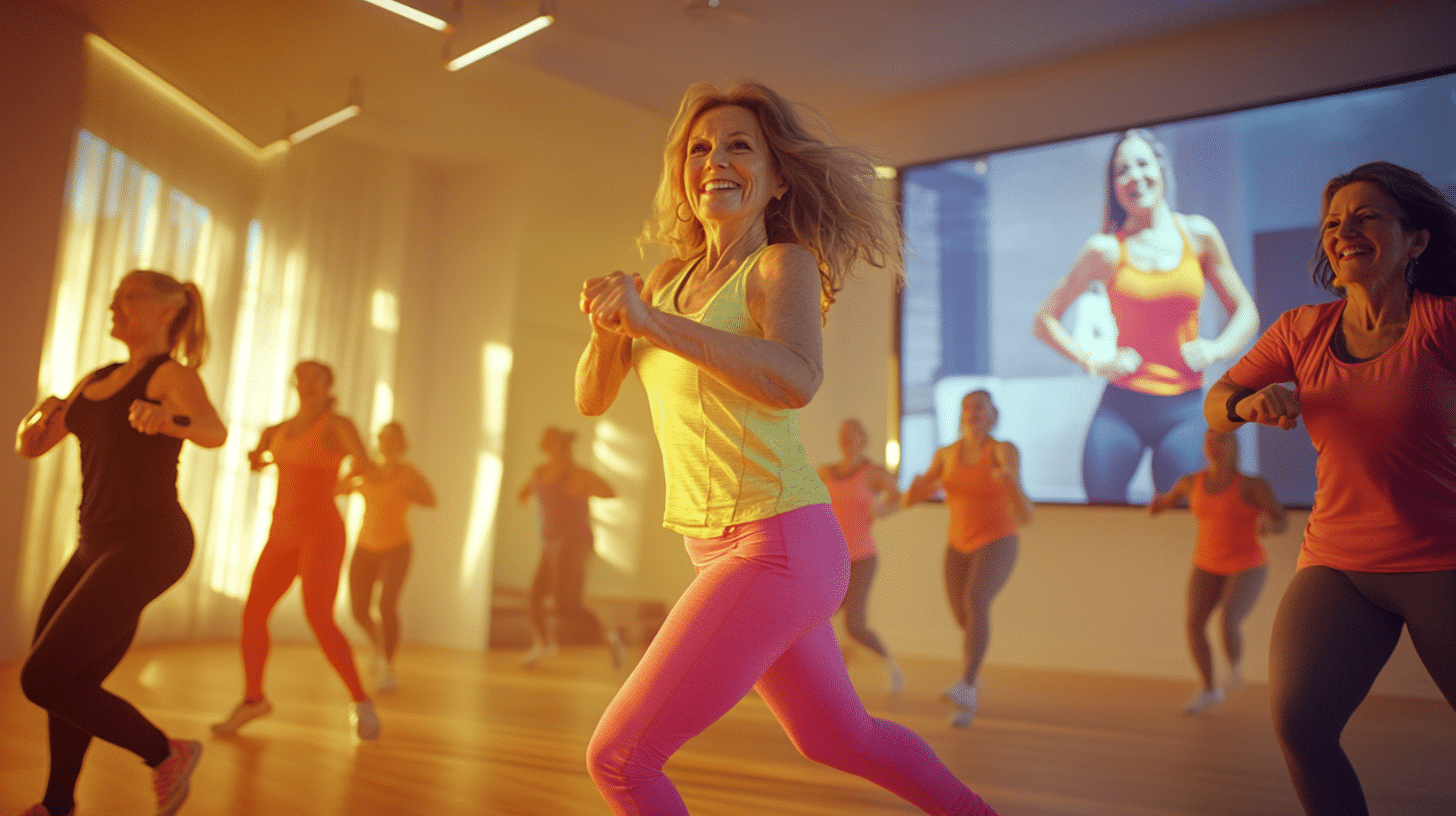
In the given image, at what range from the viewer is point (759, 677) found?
4.34 ft

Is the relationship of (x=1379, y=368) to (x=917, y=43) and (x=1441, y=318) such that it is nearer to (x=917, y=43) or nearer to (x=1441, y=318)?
(x=1441, y=318)

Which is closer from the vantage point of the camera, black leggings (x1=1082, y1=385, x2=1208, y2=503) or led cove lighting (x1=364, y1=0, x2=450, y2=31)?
led cove lighting (x1=364, y1=0, x2=450, y2=31)

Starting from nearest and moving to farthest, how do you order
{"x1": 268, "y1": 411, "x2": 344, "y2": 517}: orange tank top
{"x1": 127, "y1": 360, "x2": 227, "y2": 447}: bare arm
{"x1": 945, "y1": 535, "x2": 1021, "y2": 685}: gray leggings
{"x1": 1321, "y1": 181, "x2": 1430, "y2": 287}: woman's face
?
{"x1": 1321, "y1": 181, "x2": 1430, "y2": 287}: woman's face, {"x1": 127, "y1": 360, "x2": 227, "y2": 447}: bare arm, {"x1": 268, "y1": 411, "x2": 344, "y2": 517}: orange tank top, {"x1": 945, "y1": 535, "x2": 1021, "y2": 685}: gray leggings

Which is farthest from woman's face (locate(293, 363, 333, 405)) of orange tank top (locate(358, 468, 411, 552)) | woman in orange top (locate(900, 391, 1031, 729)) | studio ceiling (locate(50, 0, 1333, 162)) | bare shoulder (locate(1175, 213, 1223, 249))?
bare shoulder (locate(1175, 213, 1223, 249))

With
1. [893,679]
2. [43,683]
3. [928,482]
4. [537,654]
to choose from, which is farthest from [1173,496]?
[43,683]

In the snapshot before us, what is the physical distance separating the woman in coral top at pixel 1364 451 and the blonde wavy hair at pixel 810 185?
0.77 metres

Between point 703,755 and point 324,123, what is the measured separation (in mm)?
4925

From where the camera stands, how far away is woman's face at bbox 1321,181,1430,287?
176 centimetres

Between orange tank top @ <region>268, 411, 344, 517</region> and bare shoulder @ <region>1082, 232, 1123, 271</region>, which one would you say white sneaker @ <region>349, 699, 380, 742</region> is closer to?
orange tank top @ <region>268, 411, 344, 517</region>

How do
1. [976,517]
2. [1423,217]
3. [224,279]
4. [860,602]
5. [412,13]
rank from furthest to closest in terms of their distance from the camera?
[224,279] → [860,602] → [412,13] → [976,517] → [1423,217]

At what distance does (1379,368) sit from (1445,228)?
349mm

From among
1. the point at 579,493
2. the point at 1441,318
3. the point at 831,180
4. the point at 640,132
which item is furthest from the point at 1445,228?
the point at 640,132

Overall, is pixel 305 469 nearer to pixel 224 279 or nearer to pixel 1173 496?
pixel 224 279

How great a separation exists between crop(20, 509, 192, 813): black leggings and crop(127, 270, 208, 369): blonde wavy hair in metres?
0.47
